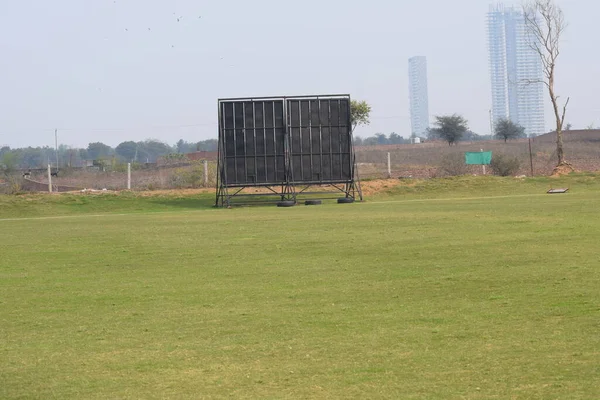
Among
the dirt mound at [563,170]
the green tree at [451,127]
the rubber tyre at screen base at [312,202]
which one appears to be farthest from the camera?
the green tree at [451,127]

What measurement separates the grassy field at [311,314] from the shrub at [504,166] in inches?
1267

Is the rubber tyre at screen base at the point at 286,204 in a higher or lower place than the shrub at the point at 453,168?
lower

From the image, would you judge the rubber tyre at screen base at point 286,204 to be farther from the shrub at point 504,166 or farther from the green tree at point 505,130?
the green tree at point 505,130

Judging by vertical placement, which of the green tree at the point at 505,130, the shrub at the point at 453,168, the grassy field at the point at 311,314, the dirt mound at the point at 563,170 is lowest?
the grassy field at the point at 311,314

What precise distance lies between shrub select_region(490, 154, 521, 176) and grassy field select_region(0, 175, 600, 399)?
32.2 m

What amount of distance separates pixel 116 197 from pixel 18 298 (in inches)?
1214

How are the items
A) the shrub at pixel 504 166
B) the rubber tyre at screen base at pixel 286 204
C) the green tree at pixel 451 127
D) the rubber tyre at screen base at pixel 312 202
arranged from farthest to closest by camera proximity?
1. the green tree at pixel 451 127
2. the shrub at pixel 504 166
3. the rubber tyre at screen base at pixel 312 202
4. the rubber tyre at screen base at pixel 286 204

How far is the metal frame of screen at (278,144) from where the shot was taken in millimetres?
41625

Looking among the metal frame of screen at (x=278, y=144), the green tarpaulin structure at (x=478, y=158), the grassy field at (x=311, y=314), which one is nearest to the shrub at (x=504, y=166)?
the green tarpaulin structure at (x=478, y=158)

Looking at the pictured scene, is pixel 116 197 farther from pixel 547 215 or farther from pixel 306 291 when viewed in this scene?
pixel 306 291

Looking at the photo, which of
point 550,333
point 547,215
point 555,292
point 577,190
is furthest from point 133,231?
point 577,190

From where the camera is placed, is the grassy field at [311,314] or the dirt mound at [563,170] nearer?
the grassy field at [311,314]

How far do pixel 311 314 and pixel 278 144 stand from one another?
31.4 metres

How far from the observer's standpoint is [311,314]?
10.6m
